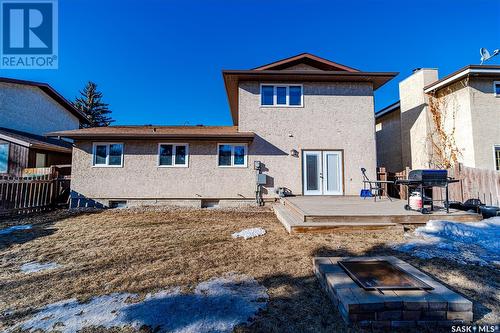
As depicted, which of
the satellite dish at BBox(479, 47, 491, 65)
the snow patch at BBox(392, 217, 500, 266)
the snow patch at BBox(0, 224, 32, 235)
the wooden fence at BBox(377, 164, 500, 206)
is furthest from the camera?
the satellite dish at BBox(479, 47, 491, 65)

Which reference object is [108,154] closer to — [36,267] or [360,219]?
[36,267]

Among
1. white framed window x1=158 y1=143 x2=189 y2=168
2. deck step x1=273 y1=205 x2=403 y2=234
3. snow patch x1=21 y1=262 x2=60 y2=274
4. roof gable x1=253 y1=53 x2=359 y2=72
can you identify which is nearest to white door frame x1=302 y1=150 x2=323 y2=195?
roof gable x1=253 y1=53 x2=359 y2=72

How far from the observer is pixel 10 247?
4.85m

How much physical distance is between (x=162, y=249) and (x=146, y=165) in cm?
621

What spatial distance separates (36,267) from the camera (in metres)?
3.80

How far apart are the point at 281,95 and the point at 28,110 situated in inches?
657

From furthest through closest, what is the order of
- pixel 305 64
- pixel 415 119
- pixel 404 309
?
pixel 415 119 < pixel 305 64 < pixel 404 309

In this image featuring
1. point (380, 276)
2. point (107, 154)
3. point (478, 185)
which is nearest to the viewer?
point (380, 276)

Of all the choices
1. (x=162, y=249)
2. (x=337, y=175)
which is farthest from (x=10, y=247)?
(x=337, y=175)

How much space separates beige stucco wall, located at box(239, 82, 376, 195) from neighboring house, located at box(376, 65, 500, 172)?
3310 millimetres

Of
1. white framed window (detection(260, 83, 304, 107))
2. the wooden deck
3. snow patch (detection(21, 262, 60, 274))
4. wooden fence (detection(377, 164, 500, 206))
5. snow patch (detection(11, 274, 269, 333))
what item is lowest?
snow patch (detection(21, 262, 60, 274))

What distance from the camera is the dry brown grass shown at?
8.35 ft

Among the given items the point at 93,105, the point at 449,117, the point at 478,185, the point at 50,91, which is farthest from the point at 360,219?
the point at 93,105

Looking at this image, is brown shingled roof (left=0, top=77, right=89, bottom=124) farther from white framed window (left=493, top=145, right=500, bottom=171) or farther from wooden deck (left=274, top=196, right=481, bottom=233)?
white framed window (left=493, top=145, right=500, bottom=171)
